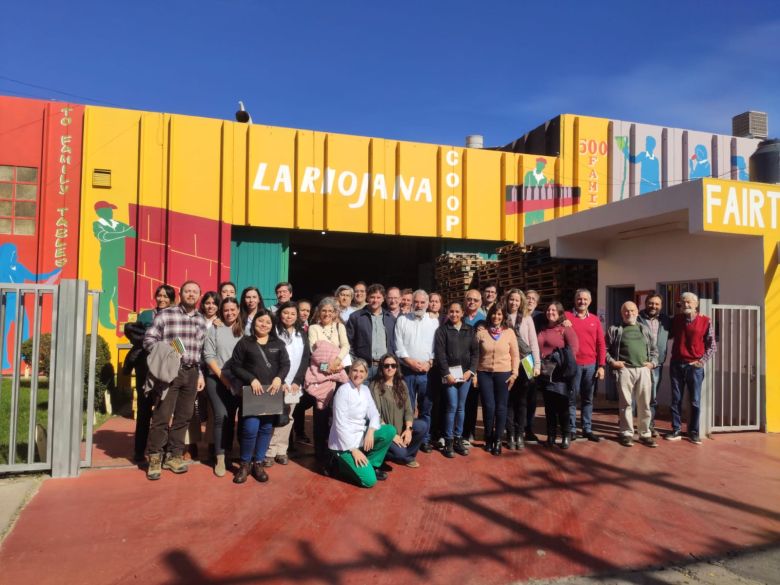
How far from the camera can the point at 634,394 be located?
23.9 feet

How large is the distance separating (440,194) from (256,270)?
5037 mm

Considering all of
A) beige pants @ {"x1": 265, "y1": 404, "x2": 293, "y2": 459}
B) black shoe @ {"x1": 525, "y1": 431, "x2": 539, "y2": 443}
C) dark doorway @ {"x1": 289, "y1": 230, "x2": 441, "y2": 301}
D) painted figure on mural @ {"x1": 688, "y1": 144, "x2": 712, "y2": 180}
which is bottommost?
black shoe @ {"x1": 525, "y1": 431, "x2": 539, "y2": 443}

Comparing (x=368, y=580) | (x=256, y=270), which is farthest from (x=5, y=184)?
(x=368, y=580)

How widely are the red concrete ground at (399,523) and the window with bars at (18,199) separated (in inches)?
318

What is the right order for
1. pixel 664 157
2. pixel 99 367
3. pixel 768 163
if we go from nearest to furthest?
pixel 768 163
pixel 99 367
pixel 664 157

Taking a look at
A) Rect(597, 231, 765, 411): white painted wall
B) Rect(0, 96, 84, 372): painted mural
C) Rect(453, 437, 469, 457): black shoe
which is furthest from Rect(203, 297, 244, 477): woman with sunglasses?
Rect(0, 96, 84, 372): painted mural

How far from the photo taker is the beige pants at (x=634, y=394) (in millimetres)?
7148

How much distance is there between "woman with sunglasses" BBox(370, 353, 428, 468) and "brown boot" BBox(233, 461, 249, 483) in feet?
4.73

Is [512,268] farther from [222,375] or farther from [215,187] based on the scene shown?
[222,375]

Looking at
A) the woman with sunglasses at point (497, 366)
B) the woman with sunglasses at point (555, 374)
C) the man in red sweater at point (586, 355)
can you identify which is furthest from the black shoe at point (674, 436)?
the woman with sunglasses at point (497, 366)

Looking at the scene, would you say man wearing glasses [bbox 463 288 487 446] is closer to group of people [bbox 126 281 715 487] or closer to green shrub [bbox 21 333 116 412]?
group of people [bbox 126 281 715 487]

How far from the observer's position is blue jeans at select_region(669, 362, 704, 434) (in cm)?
739

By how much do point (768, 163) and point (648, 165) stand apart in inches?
304

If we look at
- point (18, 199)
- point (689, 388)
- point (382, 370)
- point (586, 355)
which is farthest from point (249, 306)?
point (18, 199)
